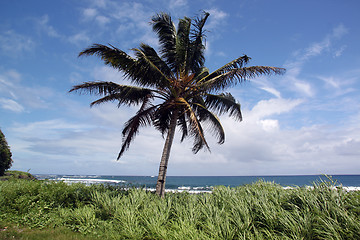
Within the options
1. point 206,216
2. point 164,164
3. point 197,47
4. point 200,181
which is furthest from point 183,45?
point 200,181

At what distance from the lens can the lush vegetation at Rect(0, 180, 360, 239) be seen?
4512 millimetres

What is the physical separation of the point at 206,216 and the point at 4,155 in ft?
103

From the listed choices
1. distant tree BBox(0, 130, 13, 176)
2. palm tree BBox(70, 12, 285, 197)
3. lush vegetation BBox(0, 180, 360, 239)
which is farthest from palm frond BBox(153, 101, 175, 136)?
distant tree BBox(0, 130, 13, 176)

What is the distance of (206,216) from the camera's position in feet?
18.6

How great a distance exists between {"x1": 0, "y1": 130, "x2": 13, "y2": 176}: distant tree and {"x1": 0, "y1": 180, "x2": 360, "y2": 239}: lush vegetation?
23.7 metres

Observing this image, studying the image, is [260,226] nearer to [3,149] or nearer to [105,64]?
→ [105,64]

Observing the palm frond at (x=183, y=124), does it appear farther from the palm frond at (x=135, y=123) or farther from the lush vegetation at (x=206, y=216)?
the lush vegetation at (x=206, y=216)

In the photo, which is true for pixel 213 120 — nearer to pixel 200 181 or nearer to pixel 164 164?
pixel 164 164

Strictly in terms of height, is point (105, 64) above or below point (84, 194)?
above

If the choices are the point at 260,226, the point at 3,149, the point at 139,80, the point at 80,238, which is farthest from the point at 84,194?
the point at 3,149

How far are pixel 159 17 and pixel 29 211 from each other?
9.90 m

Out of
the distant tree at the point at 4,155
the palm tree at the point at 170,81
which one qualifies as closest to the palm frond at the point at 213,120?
the palm tree at the point at 170,81

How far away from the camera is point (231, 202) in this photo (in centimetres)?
596

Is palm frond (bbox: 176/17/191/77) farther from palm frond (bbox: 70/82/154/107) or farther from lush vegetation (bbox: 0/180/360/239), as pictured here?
lush vegetation (bbox: 0/180/360/239)
